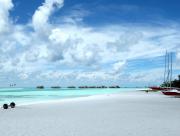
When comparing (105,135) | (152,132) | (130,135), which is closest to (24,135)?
(105,135)

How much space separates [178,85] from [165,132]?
7817 cm

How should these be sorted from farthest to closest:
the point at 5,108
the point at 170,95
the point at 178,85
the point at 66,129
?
the point at 178,85
the point at 170,95
the point at 5,108
the point at 66,129

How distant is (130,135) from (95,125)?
2855 millimetres

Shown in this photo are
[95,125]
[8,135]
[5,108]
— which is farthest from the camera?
[5,108]

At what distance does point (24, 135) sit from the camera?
452 inches

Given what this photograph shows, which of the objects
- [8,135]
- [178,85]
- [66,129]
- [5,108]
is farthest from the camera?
[178,85]

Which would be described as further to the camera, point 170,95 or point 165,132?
point 170,95

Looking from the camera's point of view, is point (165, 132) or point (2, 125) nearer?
point (165, 132)

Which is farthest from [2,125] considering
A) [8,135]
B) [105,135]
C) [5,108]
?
[5,108]

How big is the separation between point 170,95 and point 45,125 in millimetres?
34959

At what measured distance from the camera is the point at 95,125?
46.4ft

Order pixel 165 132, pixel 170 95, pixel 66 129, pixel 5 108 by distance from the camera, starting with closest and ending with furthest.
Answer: pixel 165 132
pixel 66 129
pixel 5 108
pixel 170 95

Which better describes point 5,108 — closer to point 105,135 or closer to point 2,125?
point 2,125

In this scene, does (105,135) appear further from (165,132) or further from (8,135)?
(8,135)
